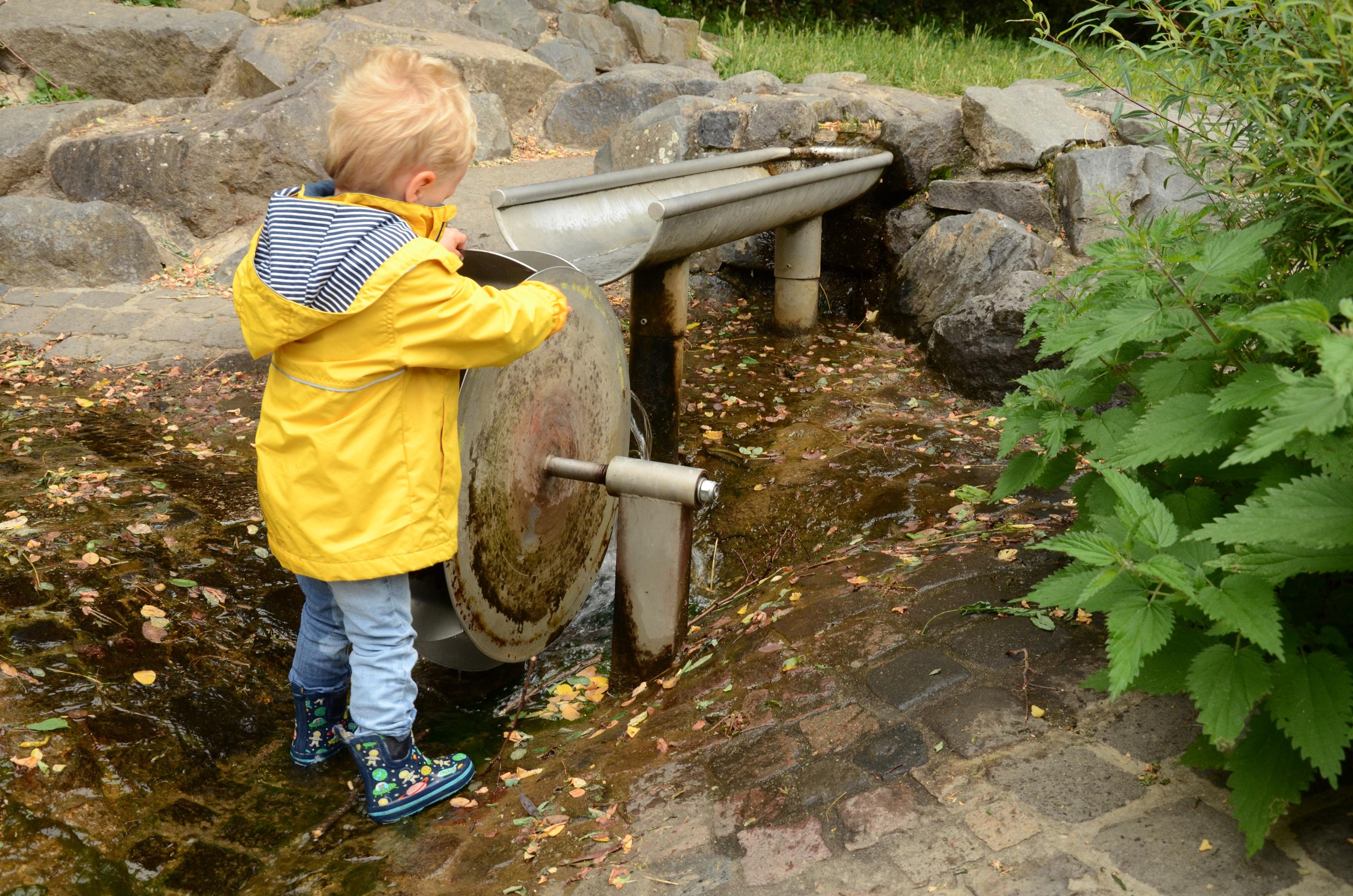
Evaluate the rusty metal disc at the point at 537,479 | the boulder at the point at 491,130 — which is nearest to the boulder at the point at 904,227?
the boulder at the point at 491,130

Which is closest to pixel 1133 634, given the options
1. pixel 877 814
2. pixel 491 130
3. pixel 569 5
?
pixel 877 814

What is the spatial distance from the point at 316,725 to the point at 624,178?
10.2 feet

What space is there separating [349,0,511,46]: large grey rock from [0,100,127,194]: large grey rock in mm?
2509

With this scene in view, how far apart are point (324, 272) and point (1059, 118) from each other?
5.35 metres

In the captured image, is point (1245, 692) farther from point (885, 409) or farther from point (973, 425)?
point (885, 409)

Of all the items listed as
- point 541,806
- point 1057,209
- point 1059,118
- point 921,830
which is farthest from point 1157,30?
point 1059,118

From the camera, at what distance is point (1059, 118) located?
6145 millimetres

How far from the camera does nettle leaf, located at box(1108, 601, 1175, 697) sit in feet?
5.49

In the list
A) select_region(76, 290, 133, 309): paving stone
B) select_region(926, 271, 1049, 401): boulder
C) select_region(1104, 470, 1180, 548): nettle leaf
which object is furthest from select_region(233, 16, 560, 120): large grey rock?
select_region(1104, 470, 1180, 548): nettle leaf

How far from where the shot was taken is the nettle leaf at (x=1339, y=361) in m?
1.40

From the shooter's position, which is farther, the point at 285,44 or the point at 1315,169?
the point at 285,44

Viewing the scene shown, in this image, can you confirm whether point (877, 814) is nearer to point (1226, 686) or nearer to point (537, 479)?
point (1226, 686)

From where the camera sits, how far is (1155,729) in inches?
82.8

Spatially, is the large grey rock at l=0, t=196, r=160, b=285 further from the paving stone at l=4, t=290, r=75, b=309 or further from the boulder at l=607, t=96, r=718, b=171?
the boulder at l=607, t=96, r=718, b=171
